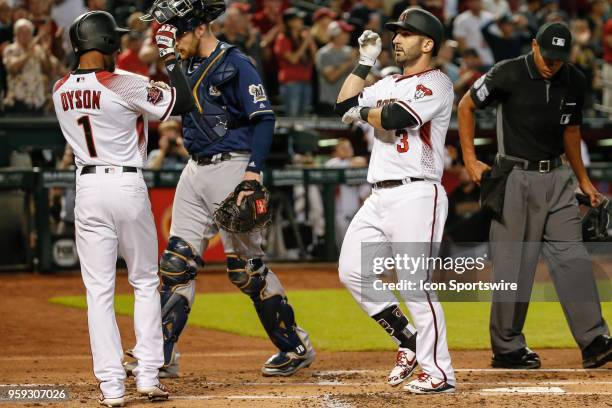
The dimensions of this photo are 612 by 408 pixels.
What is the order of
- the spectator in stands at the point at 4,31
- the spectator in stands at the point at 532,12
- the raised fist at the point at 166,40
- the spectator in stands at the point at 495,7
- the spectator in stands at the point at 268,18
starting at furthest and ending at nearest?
the spectator in stands at the point at 495,7, the spectator in stands at the point at 532,12, the spectator in stands at the point at 268,18, the spectator in stands at the point at 4,31, the raised fist at the point at 166,40

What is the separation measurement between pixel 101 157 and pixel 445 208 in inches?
74.9

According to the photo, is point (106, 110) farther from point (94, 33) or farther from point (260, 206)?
point (260, 206)

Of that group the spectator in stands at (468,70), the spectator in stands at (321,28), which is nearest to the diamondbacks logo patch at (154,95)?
the spectator in stands at (468,70)

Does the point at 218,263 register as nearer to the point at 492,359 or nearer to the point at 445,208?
the point at 492,359

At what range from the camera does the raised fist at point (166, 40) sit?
6361 mm

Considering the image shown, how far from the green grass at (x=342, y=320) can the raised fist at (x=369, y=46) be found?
2795mm

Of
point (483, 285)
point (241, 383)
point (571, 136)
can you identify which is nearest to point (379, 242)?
point (241, 383)

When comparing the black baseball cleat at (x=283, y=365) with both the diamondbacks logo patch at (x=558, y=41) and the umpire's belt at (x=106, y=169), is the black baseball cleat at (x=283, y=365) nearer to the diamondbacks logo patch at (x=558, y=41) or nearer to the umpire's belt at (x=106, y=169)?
the umpire's belt at (x=106, y=169)

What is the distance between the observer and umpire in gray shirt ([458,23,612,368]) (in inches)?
289

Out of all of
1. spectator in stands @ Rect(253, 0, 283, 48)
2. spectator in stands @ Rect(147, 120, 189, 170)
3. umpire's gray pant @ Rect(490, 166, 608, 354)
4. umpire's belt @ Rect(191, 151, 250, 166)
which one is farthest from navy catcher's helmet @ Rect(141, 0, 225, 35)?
spectator in stands @ Rect(253, 0, 283, 48)

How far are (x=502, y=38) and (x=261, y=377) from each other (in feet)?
39.5

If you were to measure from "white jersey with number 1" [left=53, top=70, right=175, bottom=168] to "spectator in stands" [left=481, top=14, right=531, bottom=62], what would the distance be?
12.7 m

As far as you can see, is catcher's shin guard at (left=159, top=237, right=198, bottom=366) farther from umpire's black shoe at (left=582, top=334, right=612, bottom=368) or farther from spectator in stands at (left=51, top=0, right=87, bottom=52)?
spectator in stands at (left=51, top=0, right=87, bottom=52)

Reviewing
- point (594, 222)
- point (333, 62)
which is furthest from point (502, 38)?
A: point (594, 222)
